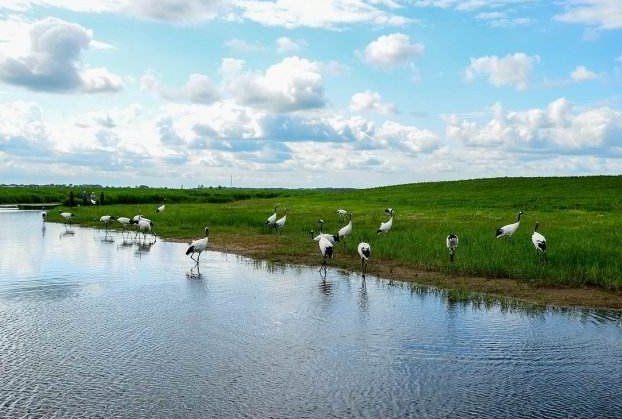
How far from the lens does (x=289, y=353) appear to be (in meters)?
14.0

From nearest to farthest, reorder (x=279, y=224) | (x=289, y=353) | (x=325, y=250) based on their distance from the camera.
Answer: (x=289, y=353) → (x=325, y=250) → (x=279, y=224)

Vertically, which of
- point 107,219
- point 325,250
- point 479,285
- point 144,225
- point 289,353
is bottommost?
point 289,353

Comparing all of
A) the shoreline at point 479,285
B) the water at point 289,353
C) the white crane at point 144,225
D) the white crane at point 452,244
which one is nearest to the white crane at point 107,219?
the white crane at point 144,225

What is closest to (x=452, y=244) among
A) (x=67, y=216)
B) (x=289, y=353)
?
(x=289, y=353)

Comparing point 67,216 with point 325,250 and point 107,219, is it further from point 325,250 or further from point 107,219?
point 325,250

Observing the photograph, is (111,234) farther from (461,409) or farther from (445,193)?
(445,193)

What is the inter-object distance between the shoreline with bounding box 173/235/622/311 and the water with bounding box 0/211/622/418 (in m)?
1.27

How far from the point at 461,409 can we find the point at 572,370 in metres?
3.63

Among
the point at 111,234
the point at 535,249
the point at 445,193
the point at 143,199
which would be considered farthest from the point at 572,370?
the point at 143,199

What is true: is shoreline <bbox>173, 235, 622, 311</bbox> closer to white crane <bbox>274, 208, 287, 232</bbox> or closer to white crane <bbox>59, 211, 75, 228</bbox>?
white crane <bbox>274, 208, 287, 232</bbox>

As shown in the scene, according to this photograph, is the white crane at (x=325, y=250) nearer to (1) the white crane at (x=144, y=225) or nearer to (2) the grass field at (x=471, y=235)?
(2) the grass field at (x=471, y=235)

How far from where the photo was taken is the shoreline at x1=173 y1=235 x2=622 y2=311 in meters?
19.7

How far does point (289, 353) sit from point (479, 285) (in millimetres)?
10989

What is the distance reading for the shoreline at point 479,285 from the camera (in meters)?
19.7
